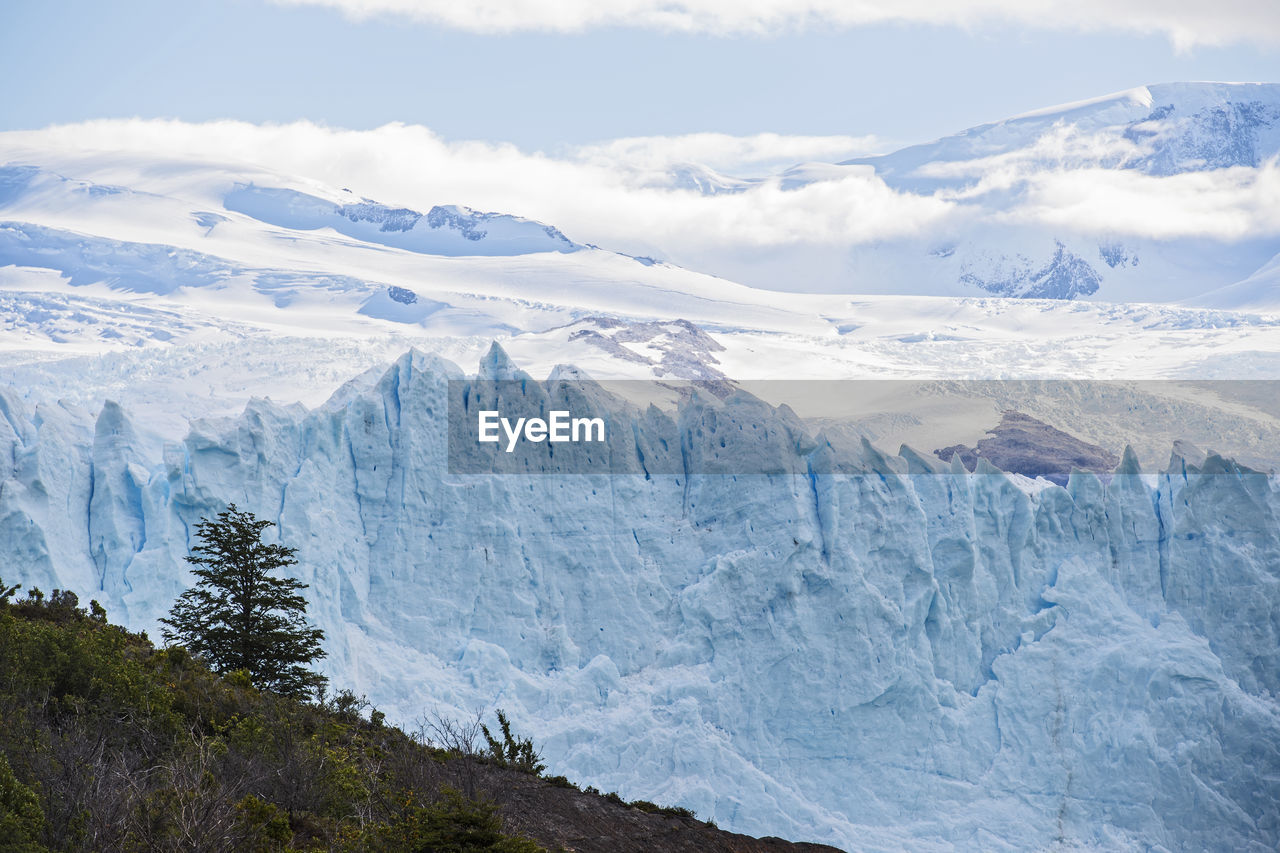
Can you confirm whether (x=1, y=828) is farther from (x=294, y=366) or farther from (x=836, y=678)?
(x=294, y=366)

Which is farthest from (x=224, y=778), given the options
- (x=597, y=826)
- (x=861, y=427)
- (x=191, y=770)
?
(x=861, y=427)

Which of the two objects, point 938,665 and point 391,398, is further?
point 391,398

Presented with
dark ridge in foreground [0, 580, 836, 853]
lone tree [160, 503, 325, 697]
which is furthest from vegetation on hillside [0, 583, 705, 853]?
lone tree [160, 503, 325, 697]

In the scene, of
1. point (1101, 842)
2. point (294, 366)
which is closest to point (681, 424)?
point (1101, 842)

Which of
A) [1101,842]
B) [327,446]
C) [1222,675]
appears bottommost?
[1101,842]

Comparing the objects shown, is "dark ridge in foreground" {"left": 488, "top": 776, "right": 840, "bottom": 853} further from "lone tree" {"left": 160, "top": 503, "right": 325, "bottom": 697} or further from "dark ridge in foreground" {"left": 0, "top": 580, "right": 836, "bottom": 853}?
"lone tree" {"left": 160, "top": 503, "right": 325, "bottom": 697}

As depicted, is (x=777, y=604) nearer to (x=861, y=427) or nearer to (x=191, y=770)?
(x=861, y=427)
